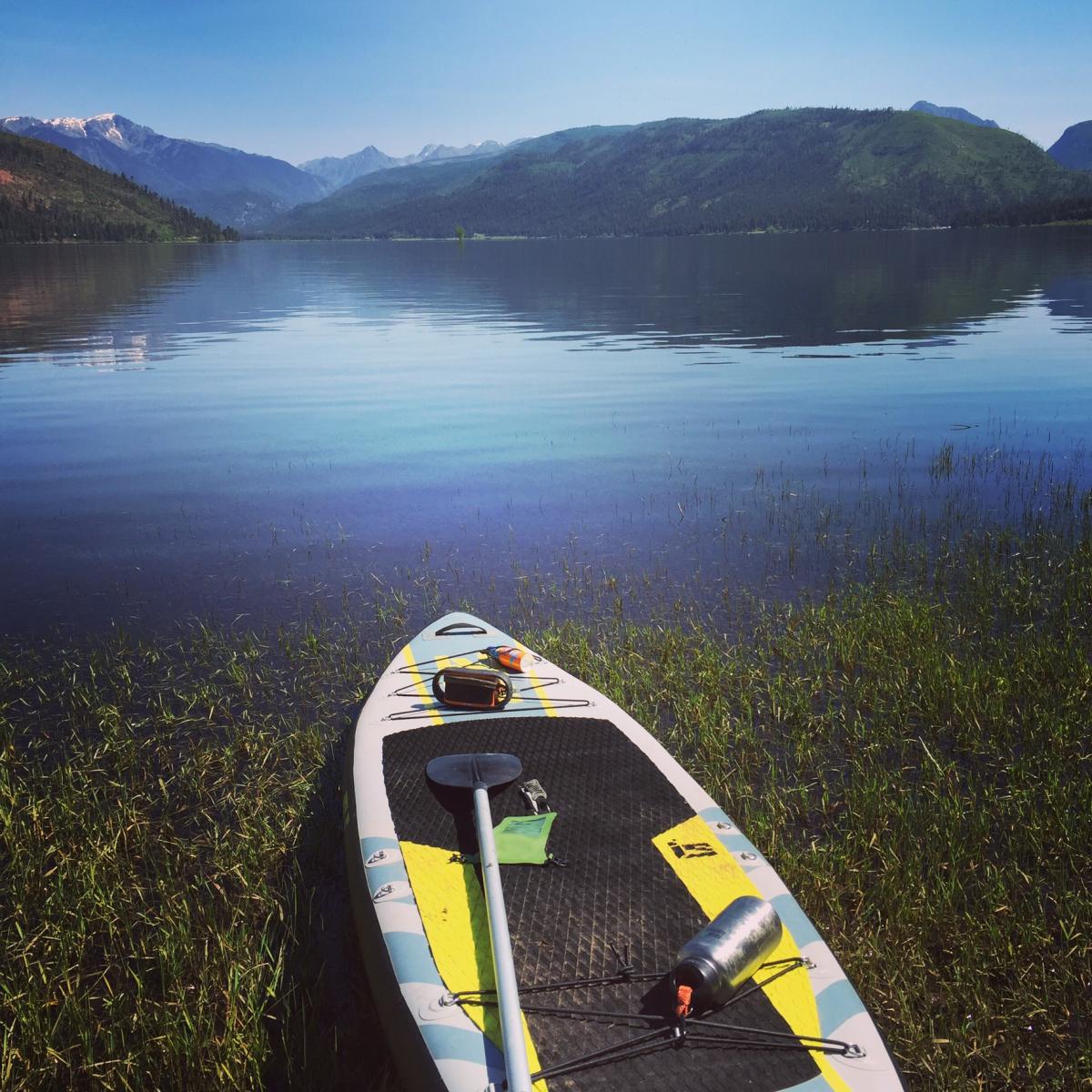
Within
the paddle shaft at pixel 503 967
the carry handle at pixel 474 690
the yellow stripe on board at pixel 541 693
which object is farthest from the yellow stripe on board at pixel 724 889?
the carry handle at pixel 474 690

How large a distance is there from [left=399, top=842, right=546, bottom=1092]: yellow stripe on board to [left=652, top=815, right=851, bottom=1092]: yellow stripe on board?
1.18 metres

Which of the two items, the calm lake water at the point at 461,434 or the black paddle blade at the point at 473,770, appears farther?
the calm lake water at the point at 461,434

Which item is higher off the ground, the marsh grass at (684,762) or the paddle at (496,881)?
the paddle at (496,881)

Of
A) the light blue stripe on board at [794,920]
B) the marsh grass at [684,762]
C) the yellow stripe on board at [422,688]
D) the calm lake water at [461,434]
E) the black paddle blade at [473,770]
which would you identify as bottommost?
the marsh grass at [684,762]

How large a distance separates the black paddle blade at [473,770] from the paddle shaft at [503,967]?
428 mm

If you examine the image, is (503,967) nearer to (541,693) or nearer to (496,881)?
(496,881)

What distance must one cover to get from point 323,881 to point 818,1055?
12.3 ft

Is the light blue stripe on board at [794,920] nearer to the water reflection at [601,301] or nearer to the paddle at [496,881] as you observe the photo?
the paddle at [496,881]

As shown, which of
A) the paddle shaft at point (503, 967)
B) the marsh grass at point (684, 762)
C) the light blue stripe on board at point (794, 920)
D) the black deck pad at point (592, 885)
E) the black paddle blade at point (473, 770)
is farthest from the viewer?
the black paddle blade at point (473, 770)

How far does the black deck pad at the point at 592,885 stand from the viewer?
3930mm

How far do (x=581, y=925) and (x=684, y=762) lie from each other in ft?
10.3

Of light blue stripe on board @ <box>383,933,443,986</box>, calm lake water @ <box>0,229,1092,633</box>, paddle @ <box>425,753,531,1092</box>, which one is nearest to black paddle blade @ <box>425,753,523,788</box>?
paddle @ <box>425,753,531,1092</box>

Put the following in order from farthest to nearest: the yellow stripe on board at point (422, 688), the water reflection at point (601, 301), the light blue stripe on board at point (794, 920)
A: the water reflection at point (601, 301) → the yellow stripe on board at point (422, 688) → the light blue stripe on board at point (794, 920)

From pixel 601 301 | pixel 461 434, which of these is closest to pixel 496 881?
pixel 461 434
